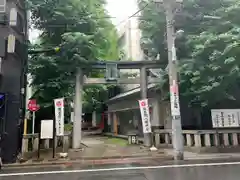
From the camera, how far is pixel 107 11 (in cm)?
1836

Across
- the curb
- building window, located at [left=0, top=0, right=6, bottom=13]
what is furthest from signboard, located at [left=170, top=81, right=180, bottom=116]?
building window, located at [left=0, top=0, right=6, bottom=13]

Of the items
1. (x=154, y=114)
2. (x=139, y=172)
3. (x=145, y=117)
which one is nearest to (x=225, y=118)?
(x=145, y=117)

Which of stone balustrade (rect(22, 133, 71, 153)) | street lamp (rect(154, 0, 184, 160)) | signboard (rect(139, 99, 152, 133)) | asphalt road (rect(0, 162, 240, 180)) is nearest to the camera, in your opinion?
asphalt road (rect(0, 162, 240, 180))

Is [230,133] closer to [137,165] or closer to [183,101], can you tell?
[183,101]

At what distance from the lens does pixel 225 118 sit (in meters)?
13.6

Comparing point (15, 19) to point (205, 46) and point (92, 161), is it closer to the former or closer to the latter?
point (92, 161)

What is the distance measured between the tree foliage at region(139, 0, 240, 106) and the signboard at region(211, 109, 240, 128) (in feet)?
2.19

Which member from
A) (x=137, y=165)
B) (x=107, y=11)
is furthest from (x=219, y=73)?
(x=107, y=11)

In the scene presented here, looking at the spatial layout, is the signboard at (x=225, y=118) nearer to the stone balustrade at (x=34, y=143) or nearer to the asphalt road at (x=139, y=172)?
the asphalt road at (x=139, y=172)

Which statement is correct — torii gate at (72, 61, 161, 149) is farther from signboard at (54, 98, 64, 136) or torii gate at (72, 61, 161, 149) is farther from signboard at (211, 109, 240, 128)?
signboard at (211, 109, 240, 128)

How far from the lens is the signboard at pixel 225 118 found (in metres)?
13.6

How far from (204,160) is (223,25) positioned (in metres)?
7.07

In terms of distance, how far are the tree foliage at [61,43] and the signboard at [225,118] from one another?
8038mm

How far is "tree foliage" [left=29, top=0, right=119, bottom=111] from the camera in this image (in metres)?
14.2
